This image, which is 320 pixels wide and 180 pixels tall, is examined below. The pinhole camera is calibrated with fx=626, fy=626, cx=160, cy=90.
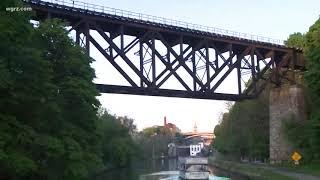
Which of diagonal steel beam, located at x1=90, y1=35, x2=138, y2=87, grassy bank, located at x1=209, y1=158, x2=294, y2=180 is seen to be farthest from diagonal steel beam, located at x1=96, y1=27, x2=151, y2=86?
grassy bank, located at x1=209, y1=158, x2=294, y2=180

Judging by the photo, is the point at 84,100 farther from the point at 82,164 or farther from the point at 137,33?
the point at 137,33

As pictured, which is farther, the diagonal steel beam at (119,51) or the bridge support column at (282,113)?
the bridge support column at (282,113)

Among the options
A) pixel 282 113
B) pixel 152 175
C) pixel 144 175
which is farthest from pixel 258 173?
pixel 144 175

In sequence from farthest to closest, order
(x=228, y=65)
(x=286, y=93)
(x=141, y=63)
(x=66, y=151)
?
1. (x=286, y=93)
2. (x=228, y=65)
3. (x=141, y=63)
4. (x=66, y=151)

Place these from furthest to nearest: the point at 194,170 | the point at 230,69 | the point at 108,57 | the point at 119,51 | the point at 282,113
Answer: the point at 282,113, the point at 230,69, the point at 194,170, the point at 119,51, the point at 108,57

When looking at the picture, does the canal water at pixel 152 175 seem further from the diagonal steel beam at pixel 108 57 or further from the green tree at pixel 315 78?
the diagonal steel beam at pixel 108 57

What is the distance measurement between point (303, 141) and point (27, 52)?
49610 mm

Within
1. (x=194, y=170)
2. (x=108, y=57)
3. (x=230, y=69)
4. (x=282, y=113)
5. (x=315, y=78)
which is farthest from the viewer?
(x=282, y=113)

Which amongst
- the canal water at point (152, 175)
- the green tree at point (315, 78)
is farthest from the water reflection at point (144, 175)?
the green tree at point (315, 78)

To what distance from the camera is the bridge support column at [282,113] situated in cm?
8456

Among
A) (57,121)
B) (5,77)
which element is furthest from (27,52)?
(57,121)

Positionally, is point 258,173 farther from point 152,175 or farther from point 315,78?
point 152,175

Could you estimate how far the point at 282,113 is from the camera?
3386 inches

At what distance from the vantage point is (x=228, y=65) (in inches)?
3100
